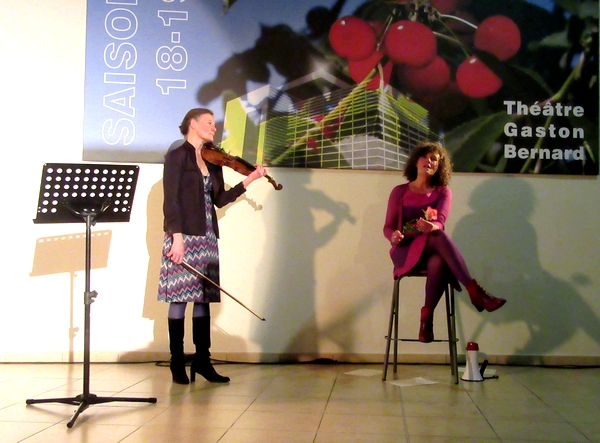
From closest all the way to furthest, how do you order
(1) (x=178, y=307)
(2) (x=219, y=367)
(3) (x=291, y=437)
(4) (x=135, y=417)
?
(3) (x=291, y=437), (4) (x=135, y=417), (1) (x=178, y=307), (2) (x=219, y=367)

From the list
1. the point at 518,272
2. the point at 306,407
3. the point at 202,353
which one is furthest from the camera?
the point at 518,272

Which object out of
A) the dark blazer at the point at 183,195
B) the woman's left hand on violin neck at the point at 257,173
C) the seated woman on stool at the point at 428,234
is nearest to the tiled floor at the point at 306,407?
the seated woman on stool at the point at 428,234

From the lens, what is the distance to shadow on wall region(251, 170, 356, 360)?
13.9ft

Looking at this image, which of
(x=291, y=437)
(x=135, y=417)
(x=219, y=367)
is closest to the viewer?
(x=291, y=437)

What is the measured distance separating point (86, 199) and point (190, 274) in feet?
2.28

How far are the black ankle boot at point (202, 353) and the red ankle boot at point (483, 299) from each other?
1.32 m

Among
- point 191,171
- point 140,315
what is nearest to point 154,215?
point 140,315

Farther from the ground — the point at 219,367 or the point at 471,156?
the point at 471,156

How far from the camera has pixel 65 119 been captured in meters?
4.24

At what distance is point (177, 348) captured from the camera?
11.3ft

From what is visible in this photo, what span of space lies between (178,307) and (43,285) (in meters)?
1.24

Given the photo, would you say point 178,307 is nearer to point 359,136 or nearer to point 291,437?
point 291,437

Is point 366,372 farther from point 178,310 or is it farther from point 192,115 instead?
point 192,115

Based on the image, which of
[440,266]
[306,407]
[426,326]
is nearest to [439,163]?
[440,266]
